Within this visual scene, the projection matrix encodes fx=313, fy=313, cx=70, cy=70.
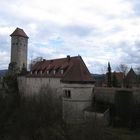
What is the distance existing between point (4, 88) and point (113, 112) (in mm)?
25806

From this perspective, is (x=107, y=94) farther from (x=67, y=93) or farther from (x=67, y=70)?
(x=67, y=70)

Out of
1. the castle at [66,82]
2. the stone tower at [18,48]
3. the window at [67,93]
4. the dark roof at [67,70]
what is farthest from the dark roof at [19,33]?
the window at [67,93]

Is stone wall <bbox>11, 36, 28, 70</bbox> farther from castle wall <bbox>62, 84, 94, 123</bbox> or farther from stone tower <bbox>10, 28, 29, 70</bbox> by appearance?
castle wall <bbox>62, 84, 94, 123</bbox>

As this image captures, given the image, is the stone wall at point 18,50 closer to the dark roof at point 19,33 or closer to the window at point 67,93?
the dark roof at point 19,33

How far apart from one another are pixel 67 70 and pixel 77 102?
5.08m

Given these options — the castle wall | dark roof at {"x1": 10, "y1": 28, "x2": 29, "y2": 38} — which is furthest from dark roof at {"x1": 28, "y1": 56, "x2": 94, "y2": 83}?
dark roof at {"x1": 10, "y1": 28, "x2": 29, "y2": 38}

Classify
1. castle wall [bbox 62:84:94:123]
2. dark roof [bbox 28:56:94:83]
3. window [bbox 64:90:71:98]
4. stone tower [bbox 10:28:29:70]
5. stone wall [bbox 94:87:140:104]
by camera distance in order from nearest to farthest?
1. stone wall [bbox 94:87:140:104]
2. castle wall [bbox 62:84:94:123]
3. dark roof [bbox 28:56:94:83]
4. window [bbox 64:90:71:98]
5. stone tower [bbox 10:28:29:70]

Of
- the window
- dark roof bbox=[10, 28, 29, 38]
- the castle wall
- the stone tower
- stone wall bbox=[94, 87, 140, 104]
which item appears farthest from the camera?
dark roof bbox=[10, 28, 29, 38]

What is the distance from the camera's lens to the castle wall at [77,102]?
33.6 meters

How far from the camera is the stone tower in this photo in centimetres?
6056

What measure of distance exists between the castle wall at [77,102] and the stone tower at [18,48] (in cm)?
2729

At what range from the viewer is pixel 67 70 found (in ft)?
123

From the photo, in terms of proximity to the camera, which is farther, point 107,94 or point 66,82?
point 66,82

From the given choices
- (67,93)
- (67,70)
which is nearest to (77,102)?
(67,93)
